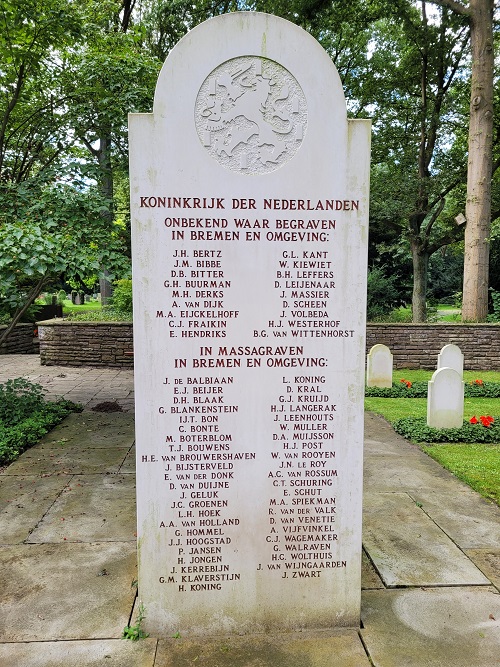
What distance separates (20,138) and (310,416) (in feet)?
24.1

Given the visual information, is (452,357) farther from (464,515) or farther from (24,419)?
(24,419)

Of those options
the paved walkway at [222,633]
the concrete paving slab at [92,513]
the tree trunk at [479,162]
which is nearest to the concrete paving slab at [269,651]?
the paved walkway at [222,633]

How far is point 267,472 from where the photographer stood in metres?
2.90

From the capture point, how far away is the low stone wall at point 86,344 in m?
13.8

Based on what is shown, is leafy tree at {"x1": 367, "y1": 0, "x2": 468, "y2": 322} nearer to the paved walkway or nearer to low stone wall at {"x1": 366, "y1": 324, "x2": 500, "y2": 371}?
low stone wall at {"x1": 366, "y1": 324, "x2": 500, "y2": 371}

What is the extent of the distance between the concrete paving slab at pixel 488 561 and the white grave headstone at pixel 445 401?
12.2ft

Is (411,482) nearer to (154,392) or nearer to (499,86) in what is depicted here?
(154,392)

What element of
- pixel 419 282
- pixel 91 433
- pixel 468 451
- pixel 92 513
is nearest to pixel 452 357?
pixel 468 451

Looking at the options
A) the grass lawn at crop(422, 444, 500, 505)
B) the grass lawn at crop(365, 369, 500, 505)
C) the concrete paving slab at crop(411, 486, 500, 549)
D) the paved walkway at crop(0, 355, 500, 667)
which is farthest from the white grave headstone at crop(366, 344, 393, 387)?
the concrete paving slab at crop(411, 486, 500, 549)

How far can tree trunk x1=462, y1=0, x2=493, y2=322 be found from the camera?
13.7m

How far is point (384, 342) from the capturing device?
13453 millimetres

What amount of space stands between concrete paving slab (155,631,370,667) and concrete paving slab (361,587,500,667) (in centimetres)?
13

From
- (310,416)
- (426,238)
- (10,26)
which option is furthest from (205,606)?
(426,238)

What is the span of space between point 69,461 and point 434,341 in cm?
1035
